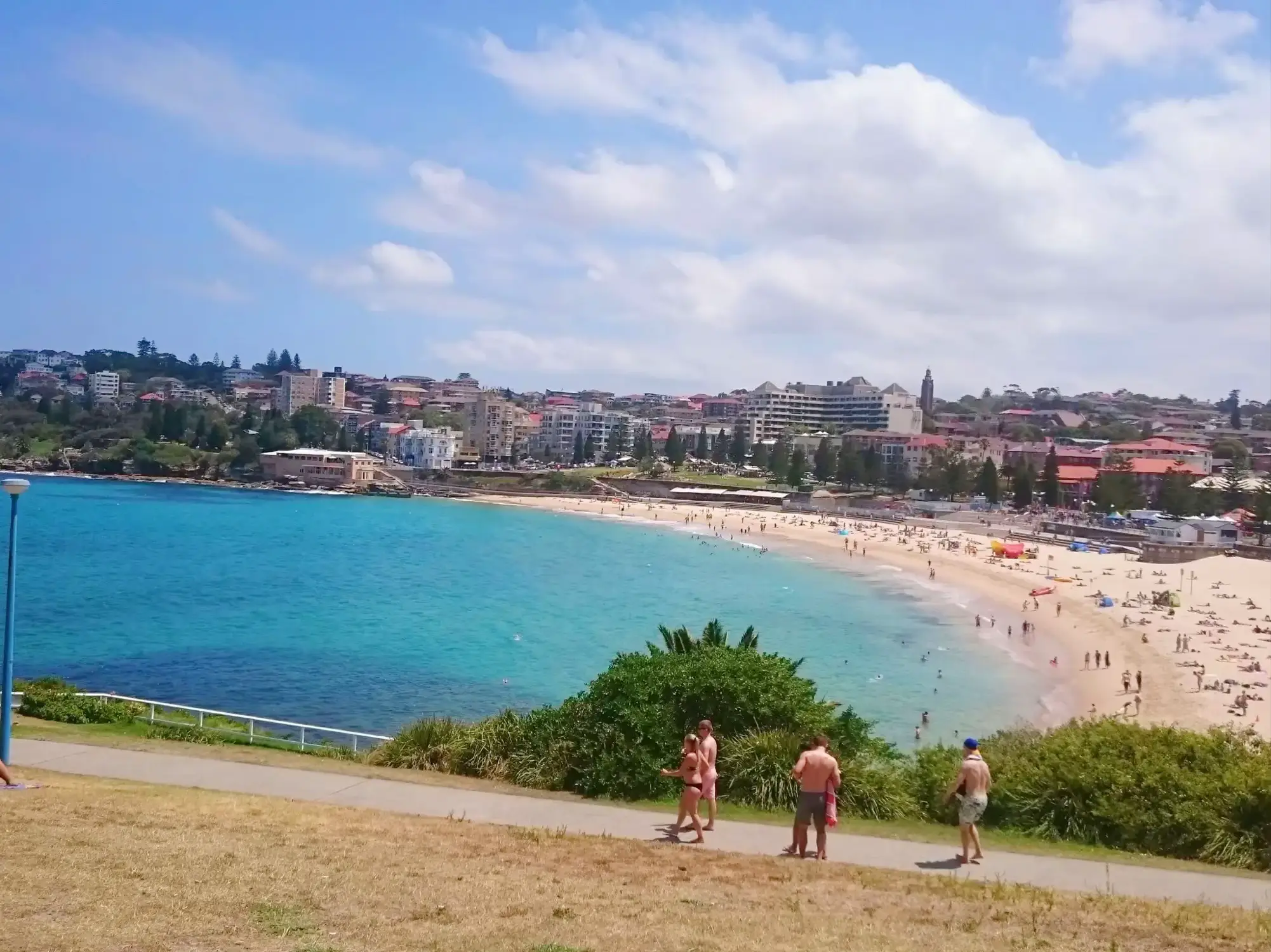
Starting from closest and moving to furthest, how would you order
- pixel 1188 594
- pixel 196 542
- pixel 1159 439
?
pixel 1188 594 → pixel 196 542 → pixel 1159 439

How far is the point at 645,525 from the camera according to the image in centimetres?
8288

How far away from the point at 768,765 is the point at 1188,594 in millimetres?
42032

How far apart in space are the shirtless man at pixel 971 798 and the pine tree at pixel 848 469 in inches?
3676

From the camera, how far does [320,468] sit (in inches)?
4712

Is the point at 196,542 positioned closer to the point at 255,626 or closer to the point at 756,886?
the point at 255,626

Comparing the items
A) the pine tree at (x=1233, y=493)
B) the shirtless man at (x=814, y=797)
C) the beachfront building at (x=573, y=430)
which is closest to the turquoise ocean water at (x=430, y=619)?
the shirtless man at (x=814, y=797)

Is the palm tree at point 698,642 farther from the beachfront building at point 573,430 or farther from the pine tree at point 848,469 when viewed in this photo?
the beachfront building at point 573,430

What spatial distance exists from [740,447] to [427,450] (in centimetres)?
3827

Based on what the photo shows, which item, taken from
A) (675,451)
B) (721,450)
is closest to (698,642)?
(675,451)

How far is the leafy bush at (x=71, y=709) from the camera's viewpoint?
43.7ft

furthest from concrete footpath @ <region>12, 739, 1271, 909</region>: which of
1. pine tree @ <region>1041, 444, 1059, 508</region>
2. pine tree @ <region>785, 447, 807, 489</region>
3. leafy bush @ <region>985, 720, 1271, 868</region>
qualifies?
pine tree @ <region>785, 447, 807, 489</region>

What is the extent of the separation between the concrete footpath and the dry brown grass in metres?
0.59

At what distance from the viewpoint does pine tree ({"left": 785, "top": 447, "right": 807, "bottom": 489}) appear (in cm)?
10225

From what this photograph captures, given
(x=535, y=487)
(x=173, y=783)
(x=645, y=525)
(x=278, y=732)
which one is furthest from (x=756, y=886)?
(x=535, y=487)
